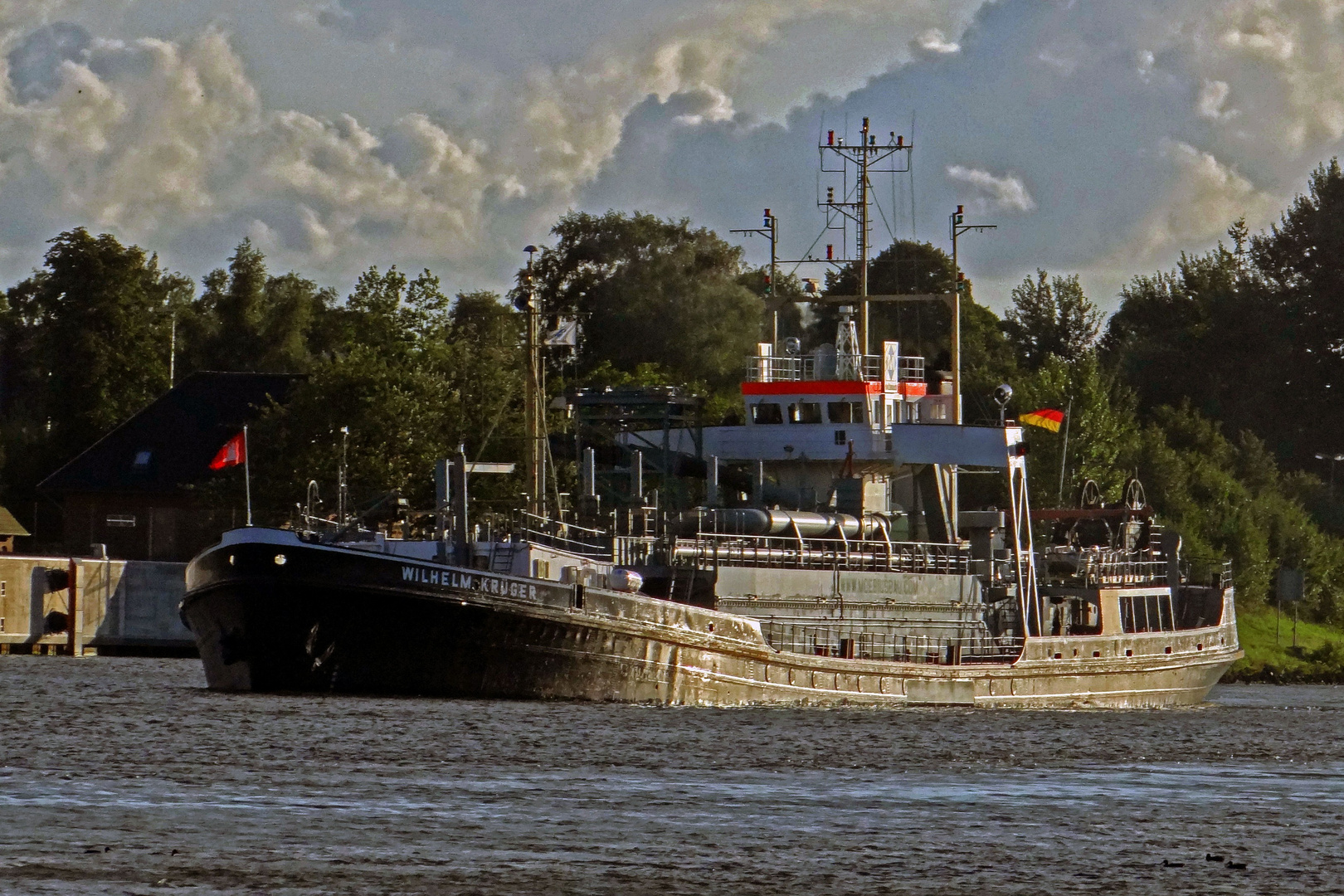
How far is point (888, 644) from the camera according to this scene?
47.8 metres

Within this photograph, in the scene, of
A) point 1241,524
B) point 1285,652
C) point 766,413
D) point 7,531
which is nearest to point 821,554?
point 766,413

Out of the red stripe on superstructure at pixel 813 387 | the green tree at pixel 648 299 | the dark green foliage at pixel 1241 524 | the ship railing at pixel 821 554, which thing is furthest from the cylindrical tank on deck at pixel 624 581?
the green tree at pixel 648 299

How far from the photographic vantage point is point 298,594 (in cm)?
3962

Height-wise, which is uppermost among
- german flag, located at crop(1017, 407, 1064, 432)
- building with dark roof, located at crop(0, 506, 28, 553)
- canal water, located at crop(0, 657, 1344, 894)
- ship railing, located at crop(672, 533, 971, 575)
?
german flag, located at crop(1017, 407, 1064, 432)

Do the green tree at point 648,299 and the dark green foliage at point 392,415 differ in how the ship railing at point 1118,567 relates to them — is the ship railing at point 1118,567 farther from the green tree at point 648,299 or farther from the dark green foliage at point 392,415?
the green tree at point 648,299

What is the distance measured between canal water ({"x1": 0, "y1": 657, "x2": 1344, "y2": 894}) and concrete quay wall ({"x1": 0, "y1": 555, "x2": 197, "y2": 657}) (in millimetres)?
33706

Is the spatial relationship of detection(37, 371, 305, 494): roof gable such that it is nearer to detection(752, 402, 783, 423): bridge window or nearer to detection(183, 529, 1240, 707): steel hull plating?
detection(752, 402, 783, 423): bridge window

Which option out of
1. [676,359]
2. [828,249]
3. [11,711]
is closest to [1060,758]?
[11,711]

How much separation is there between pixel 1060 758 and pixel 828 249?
76.6 ft

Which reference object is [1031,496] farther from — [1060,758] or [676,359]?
[1060,758]

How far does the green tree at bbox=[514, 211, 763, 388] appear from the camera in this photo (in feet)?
354

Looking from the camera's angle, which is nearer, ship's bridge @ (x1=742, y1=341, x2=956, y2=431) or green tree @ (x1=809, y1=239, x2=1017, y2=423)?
ship's bridge @ (x1=742, y1=341, x2=956, y2=431)

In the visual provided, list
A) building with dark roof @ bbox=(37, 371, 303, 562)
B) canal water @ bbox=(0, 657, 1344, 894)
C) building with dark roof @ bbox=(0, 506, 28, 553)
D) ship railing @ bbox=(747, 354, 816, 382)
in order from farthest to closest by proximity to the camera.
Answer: building with dark roof @ bbox=(37, 371, 303, 562), building with dark roof @ bbox=(0, 506, 28, 553), ship railing @ bbox=(747, 354, 816, 382), canal water @ bbox=(0, 657, 1344, 894)

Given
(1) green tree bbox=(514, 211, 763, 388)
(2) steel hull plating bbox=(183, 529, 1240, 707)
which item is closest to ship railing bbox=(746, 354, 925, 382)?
(2) steel hull plating bbox=(183, 529, 1240, 707)
